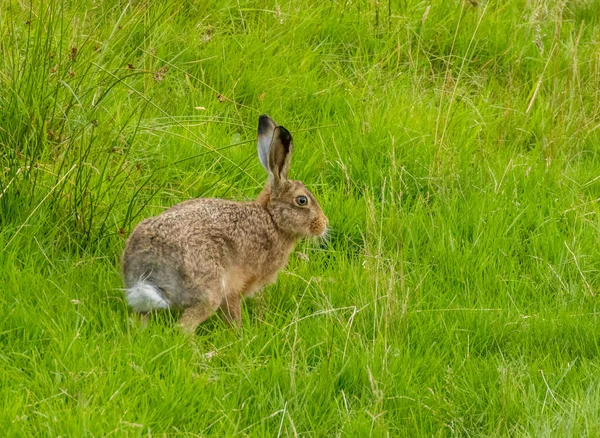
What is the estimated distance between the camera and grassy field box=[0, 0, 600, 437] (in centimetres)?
466

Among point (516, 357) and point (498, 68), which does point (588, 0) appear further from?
point (516, 357)

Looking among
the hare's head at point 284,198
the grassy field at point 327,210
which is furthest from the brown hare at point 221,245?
the grassy field at point 327,210

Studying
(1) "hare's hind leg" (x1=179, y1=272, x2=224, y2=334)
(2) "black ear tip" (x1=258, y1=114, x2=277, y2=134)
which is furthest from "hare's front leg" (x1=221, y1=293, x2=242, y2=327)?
(2) "black ear tip" (x1=258, y1=114, x2=277, y2=134)

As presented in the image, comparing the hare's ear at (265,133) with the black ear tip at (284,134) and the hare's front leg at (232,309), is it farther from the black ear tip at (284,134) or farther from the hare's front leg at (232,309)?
the hare's front leg at (232,309)

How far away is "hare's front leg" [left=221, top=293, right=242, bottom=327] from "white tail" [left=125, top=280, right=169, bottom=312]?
37cm

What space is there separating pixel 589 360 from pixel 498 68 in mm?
3553

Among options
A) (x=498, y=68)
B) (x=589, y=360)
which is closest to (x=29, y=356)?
(x=589, y=360)

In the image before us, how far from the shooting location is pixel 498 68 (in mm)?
8219

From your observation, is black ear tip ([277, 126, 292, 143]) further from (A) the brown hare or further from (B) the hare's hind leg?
(B) the hare's hind leg

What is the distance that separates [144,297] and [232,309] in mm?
530

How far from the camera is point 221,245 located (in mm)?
5465

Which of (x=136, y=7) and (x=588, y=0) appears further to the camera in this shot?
(x=588, y=0)

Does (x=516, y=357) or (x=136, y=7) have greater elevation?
(x=136, y=7)

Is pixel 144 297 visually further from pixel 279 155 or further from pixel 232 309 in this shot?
pixel 279 155
